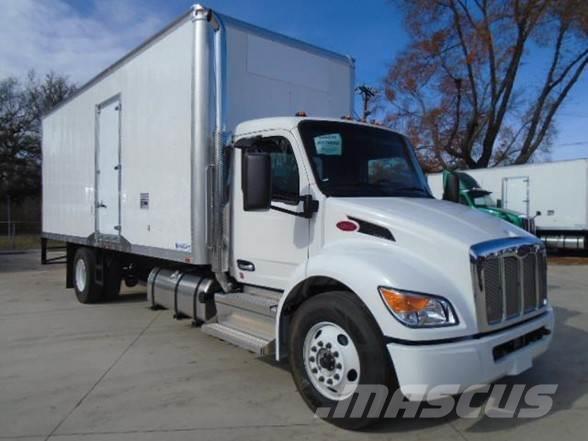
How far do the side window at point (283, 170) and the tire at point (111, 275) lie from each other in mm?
5051

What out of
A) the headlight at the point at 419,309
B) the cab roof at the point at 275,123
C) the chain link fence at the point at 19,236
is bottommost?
the chain link fence at the point at 19,236

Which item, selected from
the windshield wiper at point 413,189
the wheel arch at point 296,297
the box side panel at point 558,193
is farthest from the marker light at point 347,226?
the box side panel at point 558,193

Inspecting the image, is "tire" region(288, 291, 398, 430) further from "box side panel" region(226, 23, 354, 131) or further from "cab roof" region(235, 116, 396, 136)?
"box side panel" region(226, 23, 354, 131)

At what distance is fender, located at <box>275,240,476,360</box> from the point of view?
3662mm

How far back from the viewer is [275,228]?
5.12 m

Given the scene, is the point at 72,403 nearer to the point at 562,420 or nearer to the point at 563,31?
the point at 562,420

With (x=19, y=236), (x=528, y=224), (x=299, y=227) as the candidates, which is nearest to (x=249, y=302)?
(x=299, y=227)

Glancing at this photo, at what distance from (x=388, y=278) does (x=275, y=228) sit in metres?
1.66

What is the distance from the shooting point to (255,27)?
242 inches

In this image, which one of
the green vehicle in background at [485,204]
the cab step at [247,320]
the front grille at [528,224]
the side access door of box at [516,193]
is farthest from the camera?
the side access door of box at [516,193]

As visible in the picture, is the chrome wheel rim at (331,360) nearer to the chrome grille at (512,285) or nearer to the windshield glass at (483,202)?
the chrome grille at (512,285)

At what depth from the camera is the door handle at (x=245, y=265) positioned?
18.0 feet

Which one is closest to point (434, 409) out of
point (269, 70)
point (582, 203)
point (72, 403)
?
point (72, 403)

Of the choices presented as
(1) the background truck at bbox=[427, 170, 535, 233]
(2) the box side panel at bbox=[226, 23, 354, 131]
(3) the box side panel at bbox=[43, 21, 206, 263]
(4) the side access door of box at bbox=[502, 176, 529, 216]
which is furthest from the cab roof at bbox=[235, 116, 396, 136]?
(4) the side access door of box at bbox=[502, 176, 529, 216]
